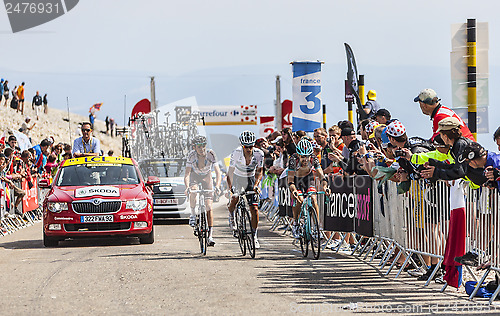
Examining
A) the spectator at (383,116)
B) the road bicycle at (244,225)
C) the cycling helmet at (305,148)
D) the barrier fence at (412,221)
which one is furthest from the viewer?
the cycling helmet at (305,148)

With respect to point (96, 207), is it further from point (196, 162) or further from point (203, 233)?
point (203, 233)

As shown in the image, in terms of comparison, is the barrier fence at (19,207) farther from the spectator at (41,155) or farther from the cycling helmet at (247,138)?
the cycling helmet at (247,138)

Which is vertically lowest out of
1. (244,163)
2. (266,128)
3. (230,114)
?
(266,128)

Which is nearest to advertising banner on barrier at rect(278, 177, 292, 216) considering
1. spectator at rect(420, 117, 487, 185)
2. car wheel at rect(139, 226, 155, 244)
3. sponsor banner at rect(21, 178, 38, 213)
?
car wheel at rect(139, 226, 155, 244)

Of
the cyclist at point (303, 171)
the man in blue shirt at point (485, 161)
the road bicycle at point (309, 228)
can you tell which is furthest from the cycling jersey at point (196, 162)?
the man in blue shirt at point (485, 161)

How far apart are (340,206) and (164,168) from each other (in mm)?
10310

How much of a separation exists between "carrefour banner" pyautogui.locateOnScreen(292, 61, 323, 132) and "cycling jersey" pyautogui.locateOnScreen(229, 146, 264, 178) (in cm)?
753

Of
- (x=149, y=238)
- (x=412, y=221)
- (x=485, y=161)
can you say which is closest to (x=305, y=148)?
(x=412, y=221)

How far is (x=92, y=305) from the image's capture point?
875 centimetres

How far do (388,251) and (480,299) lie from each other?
3.23m

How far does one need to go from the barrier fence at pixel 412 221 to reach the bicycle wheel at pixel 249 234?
1656mm

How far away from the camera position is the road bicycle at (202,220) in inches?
552

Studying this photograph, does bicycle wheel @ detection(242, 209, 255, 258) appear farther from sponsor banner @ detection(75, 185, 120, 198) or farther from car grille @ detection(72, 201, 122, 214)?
sponsor banner @ detection(75, 185, 120, 198)

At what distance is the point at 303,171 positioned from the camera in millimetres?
13750
